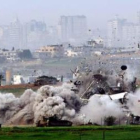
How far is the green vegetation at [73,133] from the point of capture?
36469 mm

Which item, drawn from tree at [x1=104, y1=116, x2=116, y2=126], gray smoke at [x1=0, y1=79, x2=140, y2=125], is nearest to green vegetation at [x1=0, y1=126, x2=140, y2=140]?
tree at [x1=104, y1=116, x2=116, y2=126]

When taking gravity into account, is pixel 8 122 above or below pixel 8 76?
below

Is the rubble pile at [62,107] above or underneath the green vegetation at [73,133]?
above

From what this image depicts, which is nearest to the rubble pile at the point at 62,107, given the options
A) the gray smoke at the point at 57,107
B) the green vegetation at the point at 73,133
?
the gray smoke at the point at 57,107

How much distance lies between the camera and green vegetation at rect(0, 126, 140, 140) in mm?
36469

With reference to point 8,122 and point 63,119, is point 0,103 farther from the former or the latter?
point 63,119

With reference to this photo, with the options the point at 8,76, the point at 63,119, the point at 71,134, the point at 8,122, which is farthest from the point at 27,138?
the point at 8,76

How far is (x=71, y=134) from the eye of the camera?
37906mm

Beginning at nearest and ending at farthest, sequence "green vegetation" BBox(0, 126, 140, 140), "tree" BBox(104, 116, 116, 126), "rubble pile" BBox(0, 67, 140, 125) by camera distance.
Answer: "green vegetation" BBox(0, 126, 140, 140)
"tree" BBox(104, 116, 116, 126)
"rubble pile" BBox(0, 67, 140, 125)

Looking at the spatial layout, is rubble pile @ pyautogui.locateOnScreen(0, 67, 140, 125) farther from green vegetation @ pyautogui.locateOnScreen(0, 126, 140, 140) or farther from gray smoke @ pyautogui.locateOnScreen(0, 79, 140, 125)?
green vegetation @ pyautogui.locateOnScreen(0, 126, 140, 140)

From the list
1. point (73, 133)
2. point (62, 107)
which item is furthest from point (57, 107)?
point (73, 133)

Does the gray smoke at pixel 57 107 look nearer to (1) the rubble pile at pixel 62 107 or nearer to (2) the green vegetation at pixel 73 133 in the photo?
(1) the rubble pile at pixel 62 107

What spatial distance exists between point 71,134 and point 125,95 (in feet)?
43.4

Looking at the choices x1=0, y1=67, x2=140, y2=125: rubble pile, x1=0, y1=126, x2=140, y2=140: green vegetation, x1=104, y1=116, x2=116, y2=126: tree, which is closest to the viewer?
x1=0, y1=126, x2=140, y2=140: green vegetation
